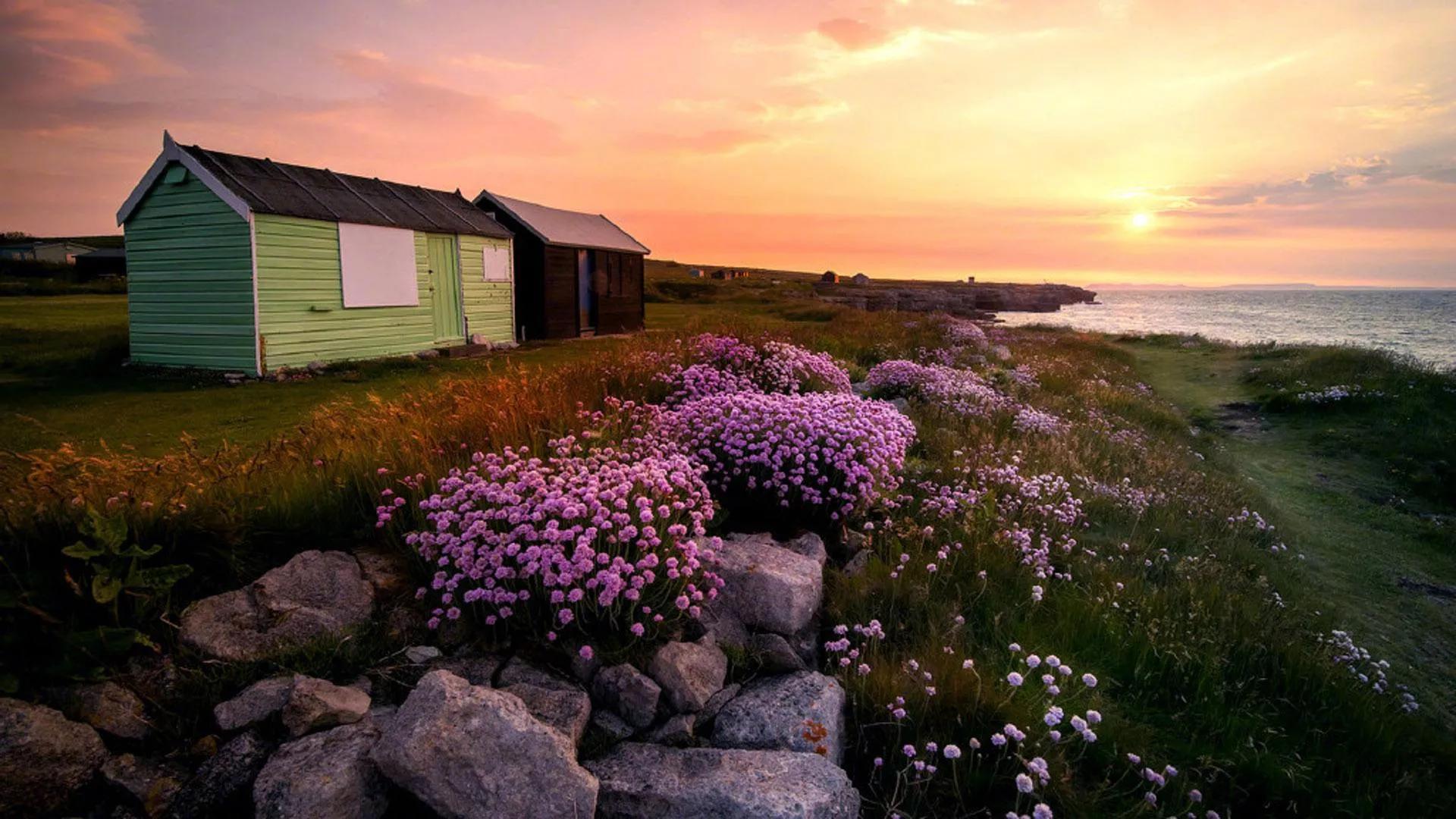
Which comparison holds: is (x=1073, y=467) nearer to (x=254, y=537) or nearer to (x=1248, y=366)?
(x=254, y=537)

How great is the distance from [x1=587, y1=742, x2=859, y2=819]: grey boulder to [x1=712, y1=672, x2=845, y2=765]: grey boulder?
0.16 m

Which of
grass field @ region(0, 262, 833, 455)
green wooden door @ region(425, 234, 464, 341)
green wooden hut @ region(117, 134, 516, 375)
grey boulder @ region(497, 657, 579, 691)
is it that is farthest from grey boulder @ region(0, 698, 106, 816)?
green wooden door @ region(425, 234, 464, 341)

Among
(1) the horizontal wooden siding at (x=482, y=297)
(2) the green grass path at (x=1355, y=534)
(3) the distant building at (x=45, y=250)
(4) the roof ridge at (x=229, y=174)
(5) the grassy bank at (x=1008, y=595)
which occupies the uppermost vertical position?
(3) the distant building at (x=45, y=250)

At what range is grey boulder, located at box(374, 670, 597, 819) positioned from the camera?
2.67 metres

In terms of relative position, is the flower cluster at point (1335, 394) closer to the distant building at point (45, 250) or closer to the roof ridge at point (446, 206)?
the roof ridge at point (446, 206)

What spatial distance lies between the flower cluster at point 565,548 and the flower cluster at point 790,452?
1449mm

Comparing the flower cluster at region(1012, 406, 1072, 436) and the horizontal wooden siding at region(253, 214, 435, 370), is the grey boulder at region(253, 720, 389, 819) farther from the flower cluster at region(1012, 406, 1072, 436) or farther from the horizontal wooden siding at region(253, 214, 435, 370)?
the horizontal wooden siding at region(253, 214, 435, 370)

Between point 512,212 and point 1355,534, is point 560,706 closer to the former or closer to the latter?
point 1355,534

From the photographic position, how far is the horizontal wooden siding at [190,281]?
624 inches

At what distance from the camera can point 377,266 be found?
19.1m

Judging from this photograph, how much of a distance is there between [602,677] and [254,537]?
2.34 m

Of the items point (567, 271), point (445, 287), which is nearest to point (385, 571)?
point (445, 287)

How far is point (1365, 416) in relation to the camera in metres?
14.2

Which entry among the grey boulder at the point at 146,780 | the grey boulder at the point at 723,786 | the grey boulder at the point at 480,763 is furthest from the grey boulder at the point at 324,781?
the grey boulder at the point at 723,786
